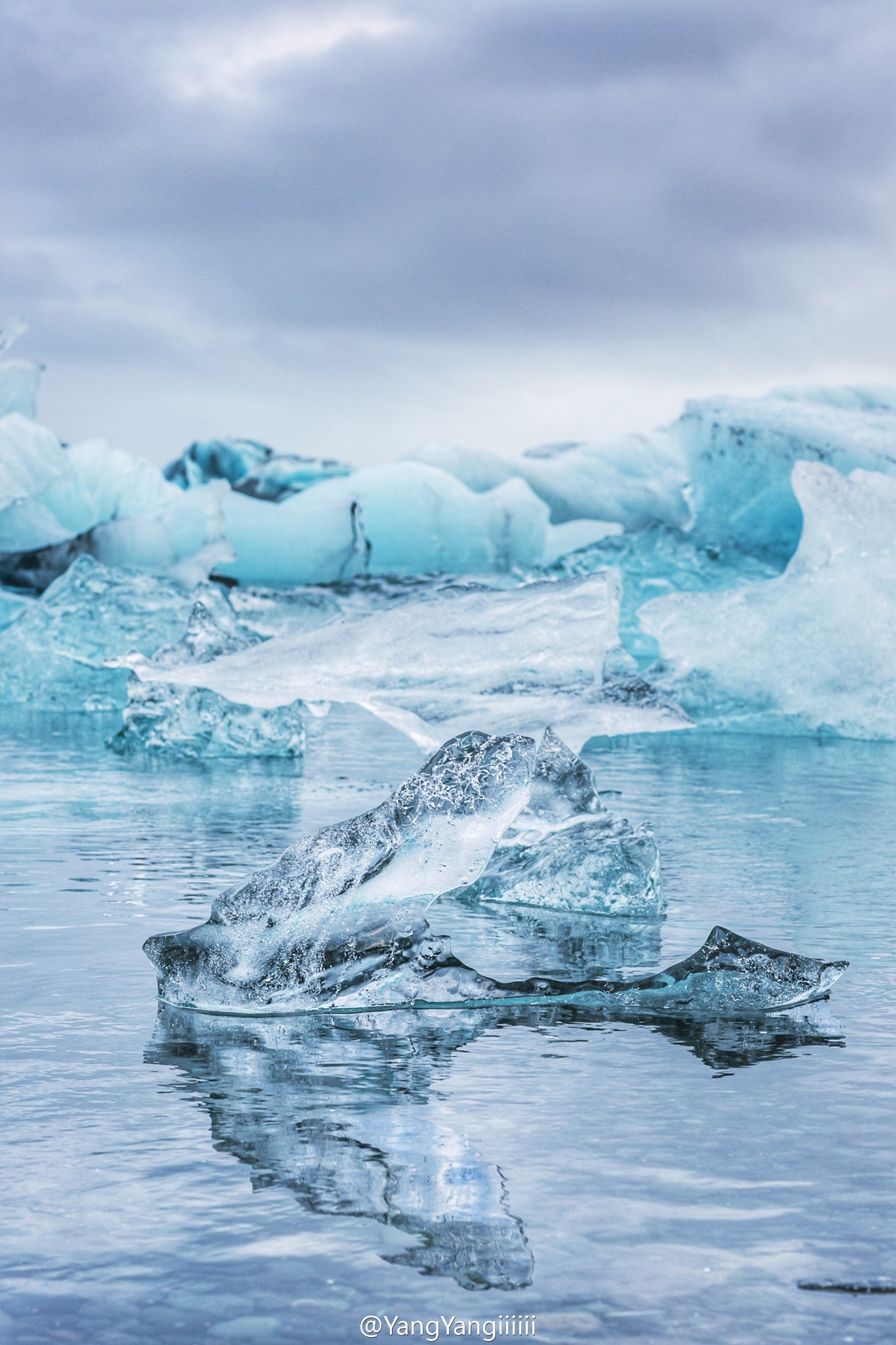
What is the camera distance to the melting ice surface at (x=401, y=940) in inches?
137

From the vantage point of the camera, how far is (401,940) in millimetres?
3613

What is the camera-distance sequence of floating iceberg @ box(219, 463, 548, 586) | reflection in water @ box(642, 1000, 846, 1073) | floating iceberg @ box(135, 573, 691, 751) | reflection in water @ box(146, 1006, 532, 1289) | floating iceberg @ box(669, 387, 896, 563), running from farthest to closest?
floating iceberg @ box(219, 463, 548, 586) < floating iceberg @ box(669, 387, 896, 563) < floating iceberg @ box(135, 573, 691, 751) < reflection in water @ box(642, 1000, 846, 1073) < reflection in water @ box(146, 1006, 532, 1289)

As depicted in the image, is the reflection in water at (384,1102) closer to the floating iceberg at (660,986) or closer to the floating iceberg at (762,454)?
the floating iceberg at (660,986)

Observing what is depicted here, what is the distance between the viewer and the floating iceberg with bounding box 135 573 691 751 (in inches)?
260

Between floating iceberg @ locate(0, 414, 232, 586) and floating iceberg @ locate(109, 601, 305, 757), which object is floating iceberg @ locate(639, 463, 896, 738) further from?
floating iceberg @ locate(0, 414, 232, 586)

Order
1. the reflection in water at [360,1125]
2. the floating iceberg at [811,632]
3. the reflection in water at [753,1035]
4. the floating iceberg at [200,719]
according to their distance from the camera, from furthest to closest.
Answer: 1. the floating iceberg at [811,632]
2. the floating iceberg at [200,719]
3. the reflection in water at [753,1035]
4. the reflection in water at [360,1125]

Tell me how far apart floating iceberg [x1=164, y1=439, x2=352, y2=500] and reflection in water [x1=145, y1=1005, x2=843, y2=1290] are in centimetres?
1856

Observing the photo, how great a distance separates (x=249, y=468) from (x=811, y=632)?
48.8 feet

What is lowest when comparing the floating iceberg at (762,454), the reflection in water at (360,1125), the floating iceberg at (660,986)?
the reflection in water at (360,1125)

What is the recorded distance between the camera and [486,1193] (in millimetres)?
2350

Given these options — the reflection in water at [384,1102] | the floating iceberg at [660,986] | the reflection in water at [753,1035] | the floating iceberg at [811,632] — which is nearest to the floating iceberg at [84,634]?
the floating iceberg at [811,632]

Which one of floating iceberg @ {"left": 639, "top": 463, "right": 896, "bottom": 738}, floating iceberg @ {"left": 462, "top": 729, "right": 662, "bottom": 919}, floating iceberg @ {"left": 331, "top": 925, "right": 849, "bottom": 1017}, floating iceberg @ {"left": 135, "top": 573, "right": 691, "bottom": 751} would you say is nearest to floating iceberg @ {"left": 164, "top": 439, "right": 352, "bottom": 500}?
floating iceberg @ {"left": 639, "top": 463, "right": 896, "bottom": 738}

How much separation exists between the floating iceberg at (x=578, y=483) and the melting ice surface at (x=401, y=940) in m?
15.6

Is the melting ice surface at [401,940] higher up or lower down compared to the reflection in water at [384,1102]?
higher up
